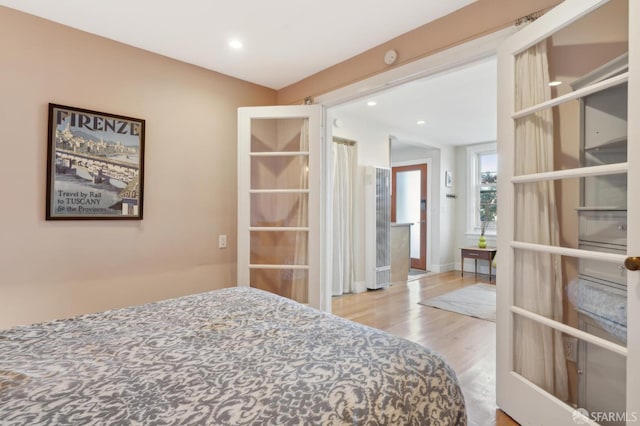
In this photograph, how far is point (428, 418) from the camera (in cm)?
96

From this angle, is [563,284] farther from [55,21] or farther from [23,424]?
[55,21]

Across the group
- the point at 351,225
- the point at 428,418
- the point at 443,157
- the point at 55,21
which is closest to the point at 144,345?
the point at 428,418

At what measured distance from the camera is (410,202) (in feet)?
22.7

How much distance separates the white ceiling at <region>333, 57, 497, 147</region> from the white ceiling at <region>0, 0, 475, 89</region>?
55 centimetres

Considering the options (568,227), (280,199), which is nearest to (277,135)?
→ (280,199)

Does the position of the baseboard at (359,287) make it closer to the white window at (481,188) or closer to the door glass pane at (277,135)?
the door glass pane at (277,135)

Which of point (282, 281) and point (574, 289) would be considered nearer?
point (574, 289)

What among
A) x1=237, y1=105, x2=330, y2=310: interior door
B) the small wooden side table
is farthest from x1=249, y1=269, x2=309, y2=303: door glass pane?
the small wooden side table

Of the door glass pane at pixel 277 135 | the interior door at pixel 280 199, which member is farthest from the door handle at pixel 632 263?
the door glass pane at pixel 277 135

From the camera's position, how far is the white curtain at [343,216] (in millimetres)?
4547

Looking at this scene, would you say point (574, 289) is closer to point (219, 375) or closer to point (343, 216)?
point (219, 375)

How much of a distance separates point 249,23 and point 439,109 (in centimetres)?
293

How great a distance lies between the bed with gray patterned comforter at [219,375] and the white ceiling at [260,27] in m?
1.92

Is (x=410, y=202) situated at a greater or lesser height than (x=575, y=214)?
greater
